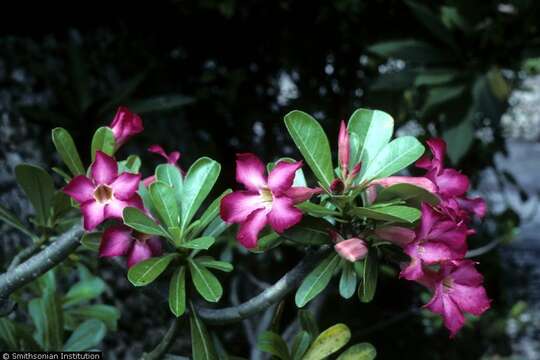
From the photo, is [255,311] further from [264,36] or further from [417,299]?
[417,299]

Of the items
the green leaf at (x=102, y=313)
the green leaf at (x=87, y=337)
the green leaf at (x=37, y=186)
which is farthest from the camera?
the green leaf at (x=102, y=313)

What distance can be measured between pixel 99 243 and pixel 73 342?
366 mm

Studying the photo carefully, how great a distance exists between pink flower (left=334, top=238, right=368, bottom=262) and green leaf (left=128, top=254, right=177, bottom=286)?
18 cm

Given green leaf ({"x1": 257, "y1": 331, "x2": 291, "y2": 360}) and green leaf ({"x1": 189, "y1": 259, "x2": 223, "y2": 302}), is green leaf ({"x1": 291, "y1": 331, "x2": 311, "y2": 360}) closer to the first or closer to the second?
green leaf ({"x1": 257, "y1": 331, "x2": 291, "y2": 360})

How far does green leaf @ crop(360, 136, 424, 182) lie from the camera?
745 millimetres

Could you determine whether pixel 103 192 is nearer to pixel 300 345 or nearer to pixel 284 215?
pixel 284 215

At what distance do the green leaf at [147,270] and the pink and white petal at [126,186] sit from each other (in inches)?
2.8

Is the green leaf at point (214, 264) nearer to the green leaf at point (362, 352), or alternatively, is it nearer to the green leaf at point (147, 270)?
the green leaf at point (147, 270)

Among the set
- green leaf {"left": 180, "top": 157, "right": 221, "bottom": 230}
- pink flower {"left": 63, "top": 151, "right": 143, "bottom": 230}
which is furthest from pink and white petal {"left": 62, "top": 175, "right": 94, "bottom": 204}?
green leaf {"left": 180, "top": 157, "right": 221, "bottom": 230}

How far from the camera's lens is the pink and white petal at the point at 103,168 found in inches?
29.6

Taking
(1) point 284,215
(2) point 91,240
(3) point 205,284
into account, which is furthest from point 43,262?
(1) point 284,215

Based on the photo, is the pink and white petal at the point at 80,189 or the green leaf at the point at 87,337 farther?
the green leaf at the point at 87,337

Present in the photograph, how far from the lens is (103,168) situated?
76 centimetres

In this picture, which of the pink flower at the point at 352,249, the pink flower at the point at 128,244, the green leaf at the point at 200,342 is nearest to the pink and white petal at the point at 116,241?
the pink flower at the point at 128,244
